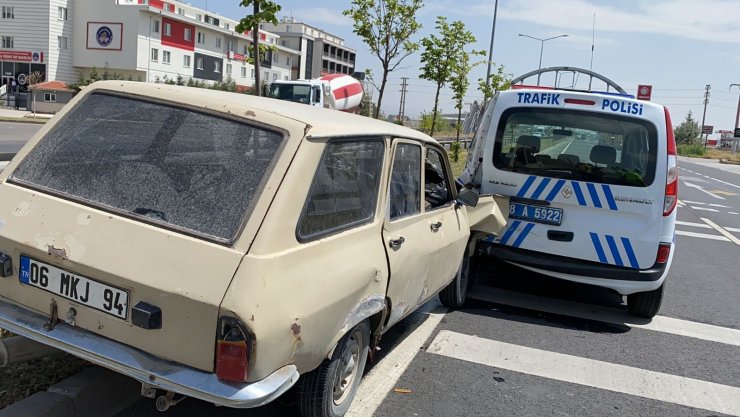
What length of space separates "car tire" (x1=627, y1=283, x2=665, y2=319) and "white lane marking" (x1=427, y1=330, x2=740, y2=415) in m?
1.39

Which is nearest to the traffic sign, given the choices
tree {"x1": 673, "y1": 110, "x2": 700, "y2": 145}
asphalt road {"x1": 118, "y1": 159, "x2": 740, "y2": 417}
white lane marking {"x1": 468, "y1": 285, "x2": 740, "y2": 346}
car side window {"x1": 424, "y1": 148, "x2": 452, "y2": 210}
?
asphalt road {"x1": 118, "y1": 159, "x2": 740, "y2": 417}

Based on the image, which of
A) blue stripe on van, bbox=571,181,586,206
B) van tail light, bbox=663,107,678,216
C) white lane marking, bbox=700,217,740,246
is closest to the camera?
van tail light, bbox=663,107,678,216

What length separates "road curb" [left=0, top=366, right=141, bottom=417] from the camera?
10.1 feet

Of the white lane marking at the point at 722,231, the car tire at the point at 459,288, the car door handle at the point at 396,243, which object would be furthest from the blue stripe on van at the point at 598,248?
the white lane marking at the point at 722,231

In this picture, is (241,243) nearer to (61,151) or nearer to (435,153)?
(61,151)

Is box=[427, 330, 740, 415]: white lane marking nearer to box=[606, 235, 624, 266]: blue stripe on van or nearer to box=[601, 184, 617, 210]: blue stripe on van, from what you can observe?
box=[606, 235, 624, 266]: blue stripe on van

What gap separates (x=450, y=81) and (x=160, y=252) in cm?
2310

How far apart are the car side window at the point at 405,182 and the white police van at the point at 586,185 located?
2.06 m

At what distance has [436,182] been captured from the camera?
17.5ft

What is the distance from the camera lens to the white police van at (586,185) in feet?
18.6

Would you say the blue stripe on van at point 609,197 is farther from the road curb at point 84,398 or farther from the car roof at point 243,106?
the road curb at point 84,398

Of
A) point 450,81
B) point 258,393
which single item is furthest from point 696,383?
point 450,81

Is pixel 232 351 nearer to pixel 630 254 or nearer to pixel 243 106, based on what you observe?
pixel 243 106

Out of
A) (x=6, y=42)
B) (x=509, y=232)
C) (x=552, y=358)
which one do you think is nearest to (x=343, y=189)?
(x=552, y=358)
